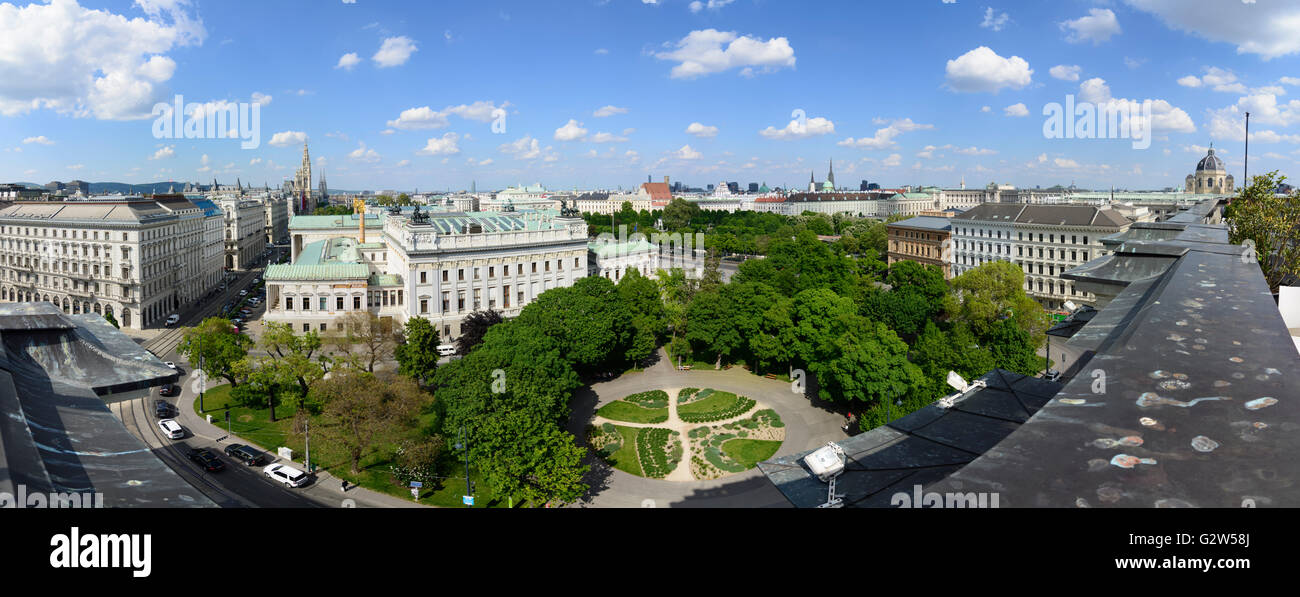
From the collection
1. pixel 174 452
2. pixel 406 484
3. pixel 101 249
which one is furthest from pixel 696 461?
pixel 101 249

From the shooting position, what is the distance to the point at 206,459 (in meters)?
35.6

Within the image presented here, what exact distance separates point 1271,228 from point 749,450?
26.2m

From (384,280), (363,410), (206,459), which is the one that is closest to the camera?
(363,410)

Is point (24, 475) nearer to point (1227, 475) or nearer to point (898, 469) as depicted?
point (898, 469)

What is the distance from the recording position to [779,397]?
4812 centimetres

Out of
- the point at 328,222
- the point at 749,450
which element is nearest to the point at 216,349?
the point at 749,450

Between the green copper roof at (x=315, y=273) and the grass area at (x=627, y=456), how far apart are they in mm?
38189

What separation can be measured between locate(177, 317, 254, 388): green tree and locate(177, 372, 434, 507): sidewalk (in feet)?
11.8

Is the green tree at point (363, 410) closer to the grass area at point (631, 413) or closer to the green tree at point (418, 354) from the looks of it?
the green tree at point (418, 354)

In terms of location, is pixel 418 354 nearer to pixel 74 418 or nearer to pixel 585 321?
pixel 585 321

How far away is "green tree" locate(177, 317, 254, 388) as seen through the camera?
148 ft

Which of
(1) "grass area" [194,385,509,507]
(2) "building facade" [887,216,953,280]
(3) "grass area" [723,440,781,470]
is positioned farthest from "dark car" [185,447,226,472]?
(2) "building facade" [887,216,953,280]
